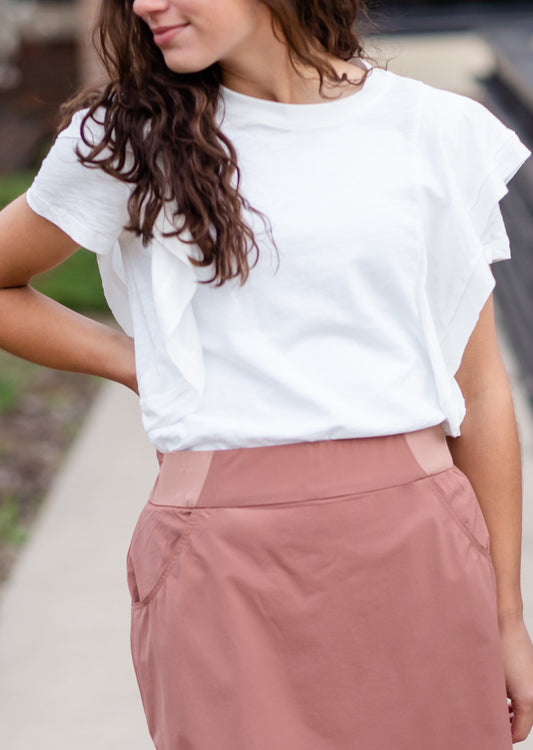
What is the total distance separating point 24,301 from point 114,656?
229 centimetres

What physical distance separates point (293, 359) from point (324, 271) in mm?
106

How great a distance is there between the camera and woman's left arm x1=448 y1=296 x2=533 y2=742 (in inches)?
64.9

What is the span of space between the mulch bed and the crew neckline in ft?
10.5

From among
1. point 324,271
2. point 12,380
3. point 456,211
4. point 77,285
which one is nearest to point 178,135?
point 324,271

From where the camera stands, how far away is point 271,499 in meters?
1.49

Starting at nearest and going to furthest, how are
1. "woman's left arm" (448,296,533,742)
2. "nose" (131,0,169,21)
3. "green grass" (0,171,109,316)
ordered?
"nose" (131,0,169,21) < "woman's left arm" (448,296,533,742) < "green grass" (0,171,109,316)

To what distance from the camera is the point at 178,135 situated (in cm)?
150

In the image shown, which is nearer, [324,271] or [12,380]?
[324,271]

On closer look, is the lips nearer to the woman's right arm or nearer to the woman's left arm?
the woman's right arm

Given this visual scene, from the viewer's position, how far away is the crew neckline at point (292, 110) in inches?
59.9

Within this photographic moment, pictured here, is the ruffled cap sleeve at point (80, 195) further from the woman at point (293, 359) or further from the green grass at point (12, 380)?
the green grass at point (12, 380)

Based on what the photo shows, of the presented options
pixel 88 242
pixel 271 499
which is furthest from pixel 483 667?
pixel 88 242

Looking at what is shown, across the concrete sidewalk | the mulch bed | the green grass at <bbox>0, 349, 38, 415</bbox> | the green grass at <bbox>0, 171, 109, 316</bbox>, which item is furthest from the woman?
the green grass at <bbox>0, 171, 109, 316</bbox>

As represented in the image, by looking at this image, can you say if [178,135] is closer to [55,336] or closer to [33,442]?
[55,336]
